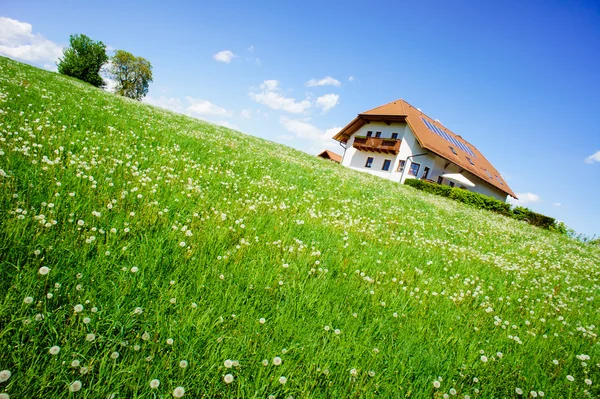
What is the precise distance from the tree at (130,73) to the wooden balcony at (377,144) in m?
68.0

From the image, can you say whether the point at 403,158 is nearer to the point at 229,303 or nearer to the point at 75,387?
the point at 229,303

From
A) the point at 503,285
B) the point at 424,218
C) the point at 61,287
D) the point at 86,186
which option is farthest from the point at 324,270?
the point at 424,218

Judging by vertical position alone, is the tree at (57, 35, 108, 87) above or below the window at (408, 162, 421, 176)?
above

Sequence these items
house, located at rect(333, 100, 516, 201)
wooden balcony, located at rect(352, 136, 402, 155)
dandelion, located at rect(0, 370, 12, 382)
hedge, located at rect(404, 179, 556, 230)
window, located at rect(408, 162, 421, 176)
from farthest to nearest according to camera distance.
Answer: window, located at rect(408, 162, 421, 176) < wooden balcony, located at rect(352, 136, 402, 155) < house, located at rect(333, 100, 516, 201) < hedge, located at rect(404, 179, 556, 230) < dandelion, located at rect(0, 370, 12, 382)

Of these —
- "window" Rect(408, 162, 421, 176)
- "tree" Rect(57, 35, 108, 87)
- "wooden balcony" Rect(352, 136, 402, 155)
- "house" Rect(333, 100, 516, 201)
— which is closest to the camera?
"house" Rect(333, 100, 516, 201)

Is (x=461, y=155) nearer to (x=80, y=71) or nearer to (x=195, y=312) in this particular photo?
(x=195, y=312)

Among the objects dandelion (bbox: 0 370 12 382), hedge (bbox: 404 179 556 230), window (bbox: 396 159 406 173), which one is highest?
window (bbox: 396 159 406 173)

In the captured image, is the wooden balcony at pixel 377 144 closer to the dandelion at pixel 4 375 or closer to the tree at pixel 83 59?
the dandelion at pixel 4 375

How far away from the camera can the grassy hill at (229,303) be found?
1655 mm

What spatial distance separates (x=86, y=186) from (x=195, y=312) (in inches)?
105

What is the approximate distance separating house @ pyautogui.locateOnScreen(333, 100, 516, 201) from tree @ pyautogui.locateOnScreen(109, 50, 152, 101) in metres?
65.1

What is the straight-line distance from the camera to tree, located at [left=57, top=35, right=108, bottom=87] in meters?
60.6

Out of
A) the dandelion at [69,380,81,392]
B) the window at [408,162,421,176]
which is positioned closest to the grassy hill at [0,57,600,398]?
the dandelion at [69,380,81,392]

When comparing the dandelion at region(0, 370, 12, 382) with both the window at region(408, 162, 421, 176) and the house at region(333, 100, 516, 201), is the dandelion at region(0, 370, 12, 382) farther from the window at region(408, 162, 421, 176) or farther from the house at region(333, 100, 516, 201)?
the window at region(408, 162, 421, 176)
